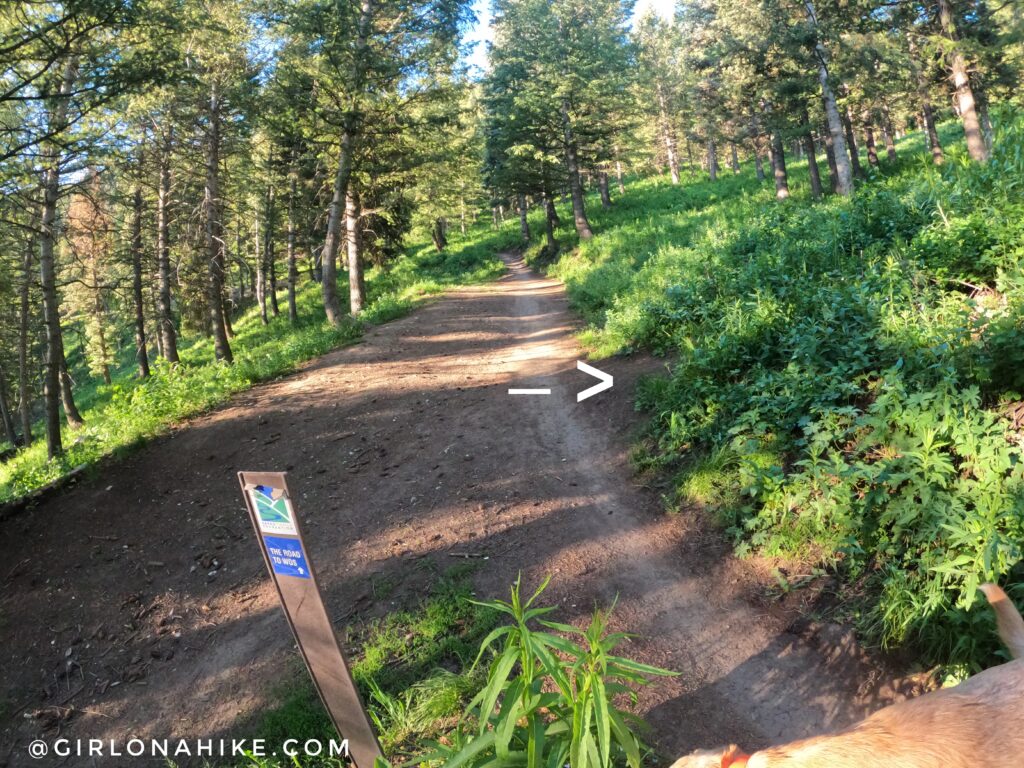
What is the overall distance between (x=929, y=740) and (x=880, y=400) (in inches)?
124

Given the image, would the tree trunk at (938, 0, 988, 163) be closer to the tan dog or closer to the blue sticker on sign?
the tan dog

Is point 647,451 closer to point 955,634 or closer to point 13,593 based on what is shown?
point 955,634

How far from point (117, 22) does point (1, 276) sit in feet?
41.1

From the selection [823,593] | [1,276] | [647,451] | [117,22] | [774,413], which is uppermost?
[117,22]

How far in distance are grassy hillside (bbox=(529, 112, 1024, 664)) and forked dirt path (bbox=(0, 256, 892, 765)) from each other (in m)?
0.50

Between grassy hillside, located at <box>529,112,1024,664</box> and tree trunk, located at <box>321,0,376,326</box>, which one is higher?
tree trunk, located at <box>321,0,376,326</box>

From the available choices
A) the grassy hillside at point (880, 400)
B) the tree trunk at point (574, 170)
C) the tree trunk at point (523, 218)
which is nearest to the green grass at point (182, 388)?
the tree trunk at point (574, 170)

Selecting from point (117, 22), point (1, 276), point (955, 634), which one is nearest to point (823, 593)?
point (955, 634)

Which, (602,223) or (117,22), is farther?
(602,223)

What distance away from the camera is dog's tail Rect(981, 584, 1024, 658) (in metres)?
2.04

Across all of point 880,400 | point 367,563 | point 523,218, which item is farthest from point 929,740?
point 523,218

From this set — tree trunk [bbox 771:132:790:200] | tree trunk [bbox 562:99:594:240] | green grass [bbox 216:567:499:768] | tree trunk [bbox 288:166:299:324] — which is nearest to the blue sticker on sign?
green grass [bbox 216:567:499:768]

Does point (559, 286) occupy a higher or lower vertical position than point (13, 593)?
higher

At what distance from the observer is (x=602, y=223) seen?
95.7 feet
